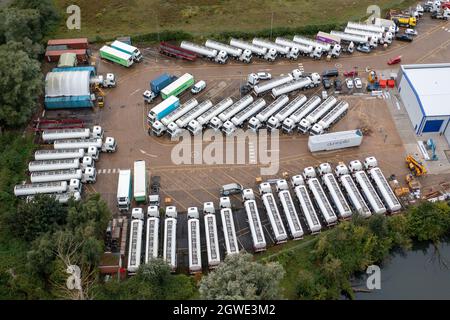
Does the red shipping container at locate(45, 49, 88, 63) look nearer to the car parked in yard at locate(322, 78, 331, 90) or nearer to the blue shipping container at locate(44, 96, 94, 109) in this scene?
the blue shipping container at locate(44, 96, 94, 109)

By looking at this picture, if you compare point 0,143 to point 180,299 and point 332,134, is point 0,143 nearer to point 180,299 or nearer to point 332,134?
point 180,299

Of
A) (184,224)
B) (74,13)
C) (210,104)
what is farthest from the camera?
(74,13)

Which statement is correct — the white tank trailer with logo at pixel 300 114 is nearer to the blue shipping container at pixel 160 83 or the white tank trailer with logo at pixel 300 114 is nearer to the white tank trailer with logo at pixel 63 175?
the blue shipping container at pixel 160 83

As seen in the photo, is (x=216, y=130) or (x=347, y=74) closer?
(x=216, y=130)

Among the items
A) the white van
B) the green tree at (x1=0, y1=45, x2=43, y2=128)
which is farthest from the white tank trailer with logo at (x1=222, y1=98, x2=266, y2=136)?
the green tree at (x1=0, y1=45, x2=43, y2=128)

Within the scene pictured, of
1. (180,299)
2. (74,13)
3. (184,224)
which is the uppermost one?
(74,13)

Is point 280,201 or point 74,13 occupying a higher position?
point 74,13

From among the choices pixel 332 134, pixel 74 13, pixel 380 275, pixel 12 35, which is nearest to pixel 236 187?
pixel 332 134
